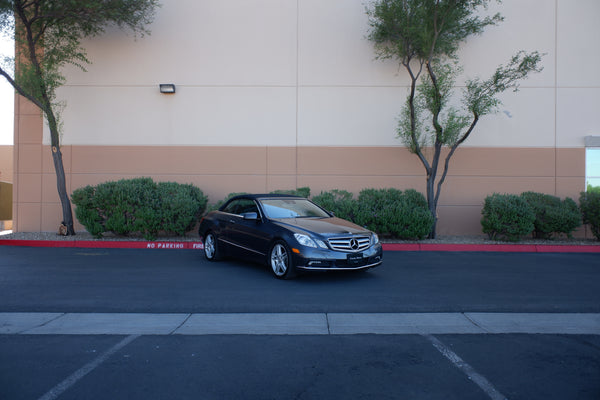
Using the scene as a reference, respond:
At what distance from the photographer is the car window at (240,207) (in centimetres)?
879

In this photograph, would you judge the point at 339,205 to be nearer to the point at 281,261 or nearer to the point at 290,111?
the point at 290,111

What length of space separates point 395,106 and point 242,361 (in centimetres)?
1182

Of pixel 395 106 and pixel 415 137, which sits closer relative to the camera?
pixel 415 137

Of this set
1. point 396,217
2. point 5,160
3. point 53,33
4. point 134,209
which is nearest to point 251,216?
point 396,217

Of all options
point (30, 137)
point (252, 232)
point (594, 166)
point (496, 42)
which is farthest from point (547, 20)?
point (30, 137)

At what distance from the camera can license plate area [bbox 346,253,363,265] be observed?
727cm

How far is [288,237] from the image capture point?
738 centimetres

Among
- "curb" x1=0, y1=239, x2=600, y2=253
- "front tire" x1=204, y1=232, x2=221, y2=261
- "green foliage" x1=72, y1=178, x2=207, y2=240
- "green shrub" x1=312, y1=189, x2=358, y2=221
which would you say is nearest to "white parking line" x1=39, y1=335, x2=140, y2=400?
"front tire" x1=204, y1=232, x2=221, y2=261

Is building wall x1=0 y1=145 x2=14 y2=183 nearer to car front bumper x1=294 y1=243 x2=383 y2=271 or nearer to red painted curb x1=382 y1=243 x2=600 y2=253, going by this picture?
red painted curb x1=382 y1=243 x2=600 y2=253

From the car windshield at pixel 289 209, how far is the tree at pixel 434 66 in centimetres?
519

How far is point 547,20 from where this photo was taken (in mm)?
14258

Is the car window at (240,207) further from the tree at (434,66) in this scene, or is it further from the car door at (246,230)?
the tree at (434,66)

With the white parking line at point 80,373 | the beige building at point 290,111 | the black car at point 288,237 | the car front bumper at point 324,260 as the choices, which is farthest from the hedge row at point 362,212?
the white parking line at point 80,373

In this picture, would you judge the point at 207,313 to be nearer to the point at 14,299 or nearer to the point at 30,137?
the point at 14,299
